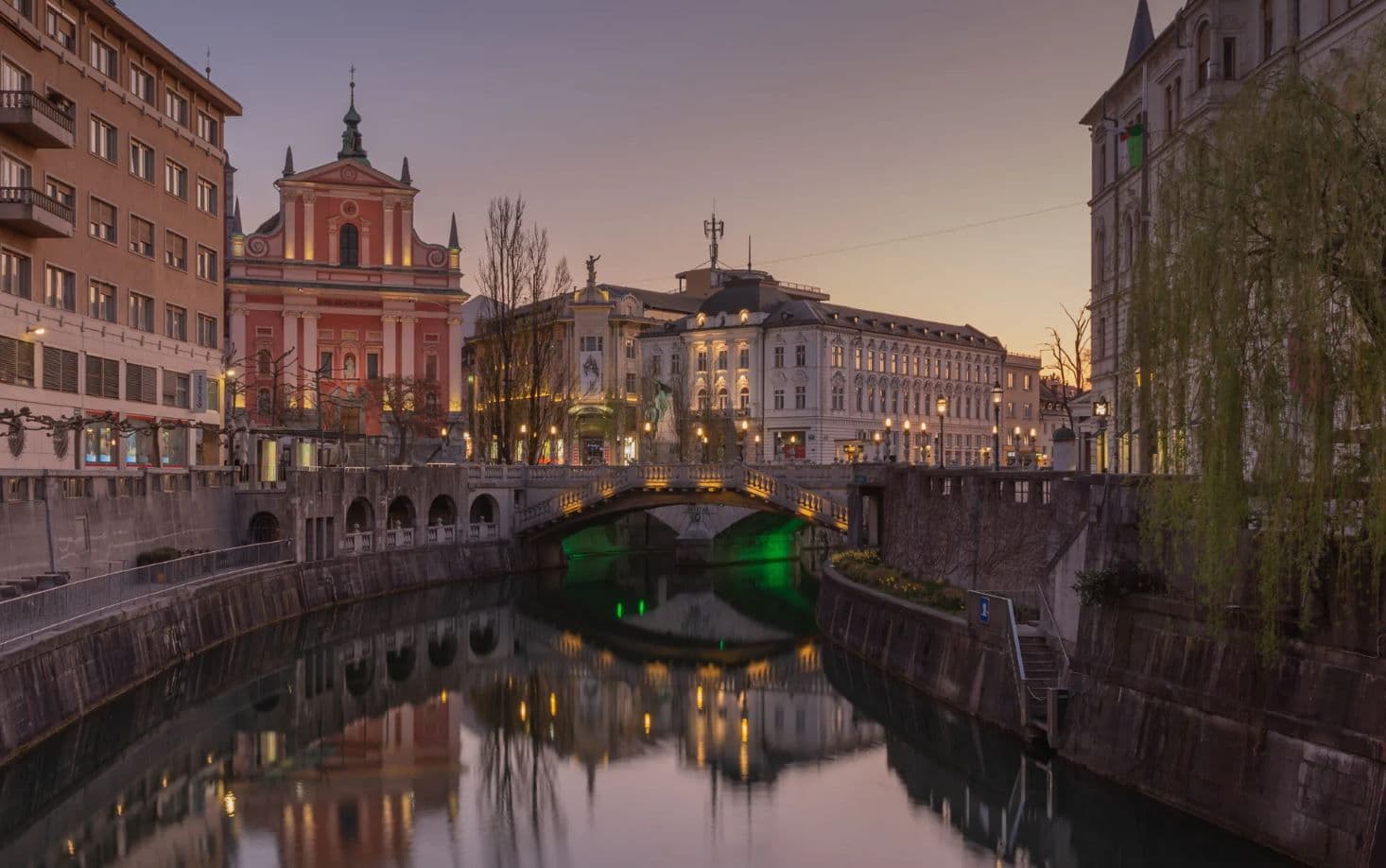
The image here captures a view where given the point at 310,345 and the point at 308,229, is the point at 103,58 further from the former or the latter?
the point at 310,345

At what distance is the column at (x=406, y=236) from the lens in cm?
9656

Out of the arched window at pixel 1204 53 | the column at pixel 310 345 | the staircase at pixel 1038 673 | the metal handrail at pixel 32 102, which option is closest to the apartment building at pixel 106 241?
the metal handrail at pixel 32 102

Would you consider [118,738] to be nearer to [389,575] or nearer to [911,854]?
[911,854]

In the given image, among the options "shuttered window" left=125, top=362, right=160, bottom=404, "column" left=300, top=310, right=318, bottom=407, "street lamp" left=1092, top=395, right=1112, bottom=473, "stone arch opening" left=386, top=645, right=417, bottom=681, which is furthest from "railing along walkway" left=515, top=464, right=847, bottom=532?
"column" left=300, top=310, right=318, bottom=407

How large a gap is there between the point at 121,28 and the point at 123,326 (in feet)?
35.3

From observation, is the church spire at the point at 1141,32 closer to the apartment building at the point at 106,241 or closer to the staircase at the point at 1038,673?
the staircase at the point at 1038,673

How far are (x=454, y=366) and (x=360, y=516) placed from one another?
98.1 ft

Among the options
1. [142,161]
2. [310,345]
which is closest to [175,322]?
[142,161]

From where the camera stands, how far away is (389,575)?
63500 millimetres

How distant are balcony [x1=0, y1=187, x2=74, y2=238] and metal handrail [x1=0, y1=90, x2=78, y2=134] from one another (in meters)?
2.45

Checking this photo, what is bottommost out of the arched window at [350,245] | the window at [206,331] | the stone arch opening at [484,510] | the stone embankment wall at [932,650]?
the stone embankment wall at [932,650]

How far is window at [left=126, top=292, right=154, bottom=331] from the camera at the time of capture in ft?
173

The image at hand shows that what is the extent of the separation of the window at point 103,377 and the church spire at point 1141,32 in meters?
39.4

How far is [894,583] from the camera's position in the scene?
1699 inches
